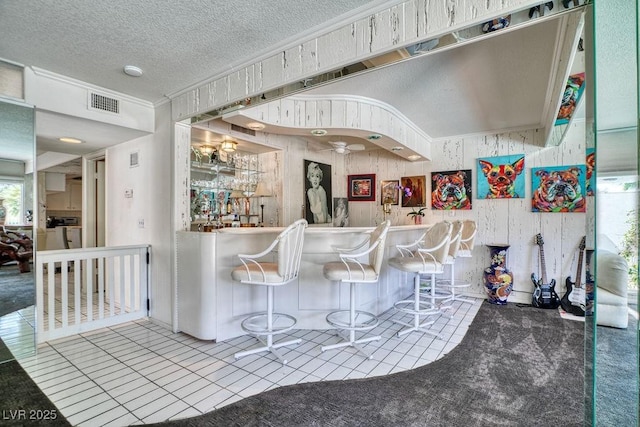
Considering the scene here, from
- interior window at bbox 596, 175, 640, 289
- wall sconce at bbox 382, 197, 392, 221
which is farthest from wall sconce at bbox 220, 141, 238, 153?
interior window at bbox 596, 175, 640, 289

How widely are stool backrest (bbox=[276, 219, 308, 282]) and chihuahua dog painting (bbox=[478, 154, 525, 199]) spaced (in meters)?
3.67

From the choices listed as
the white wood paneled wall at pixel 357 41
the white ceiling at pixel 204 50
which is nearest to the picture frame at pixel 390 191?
the white ceiling at pixel 204 50

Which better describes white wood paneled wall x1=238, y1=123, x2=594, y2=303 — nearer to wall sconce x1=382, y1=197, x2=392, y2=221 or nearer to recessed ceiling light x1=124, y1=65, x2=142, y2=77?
wall sconce x1=382, y1=197, x2=392, y2=221

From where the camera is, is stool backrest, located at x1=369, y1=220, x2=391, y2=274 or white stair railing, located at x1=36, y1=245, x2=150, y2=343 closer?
stool backrest, located at x1=369, y1=220, x2=391, y2=274

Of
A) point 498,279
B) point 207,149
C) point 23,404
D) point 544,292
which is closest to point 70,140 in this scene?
point 207,149

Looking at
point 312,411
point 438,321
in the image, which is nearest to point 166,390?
point 312,411

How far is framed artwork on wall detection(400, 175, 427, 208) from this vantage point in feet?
18.0

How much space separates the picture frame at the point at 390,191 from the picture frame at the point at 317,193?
3.46 feet

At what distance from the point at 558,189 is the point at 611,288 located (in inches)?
163

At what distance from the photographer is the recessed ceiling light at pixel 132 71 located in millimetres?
2572

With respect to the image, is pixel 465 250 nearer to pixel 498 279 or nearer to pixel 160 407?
pixel 498 279

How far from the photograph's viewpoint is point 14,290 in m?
2.65

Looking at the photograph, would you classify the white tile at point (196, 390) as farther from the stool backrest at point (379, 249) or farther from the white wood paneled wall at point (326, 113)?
the white wood paneled wall at point (326, 113)

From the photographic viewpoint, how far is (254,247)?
319 cm
